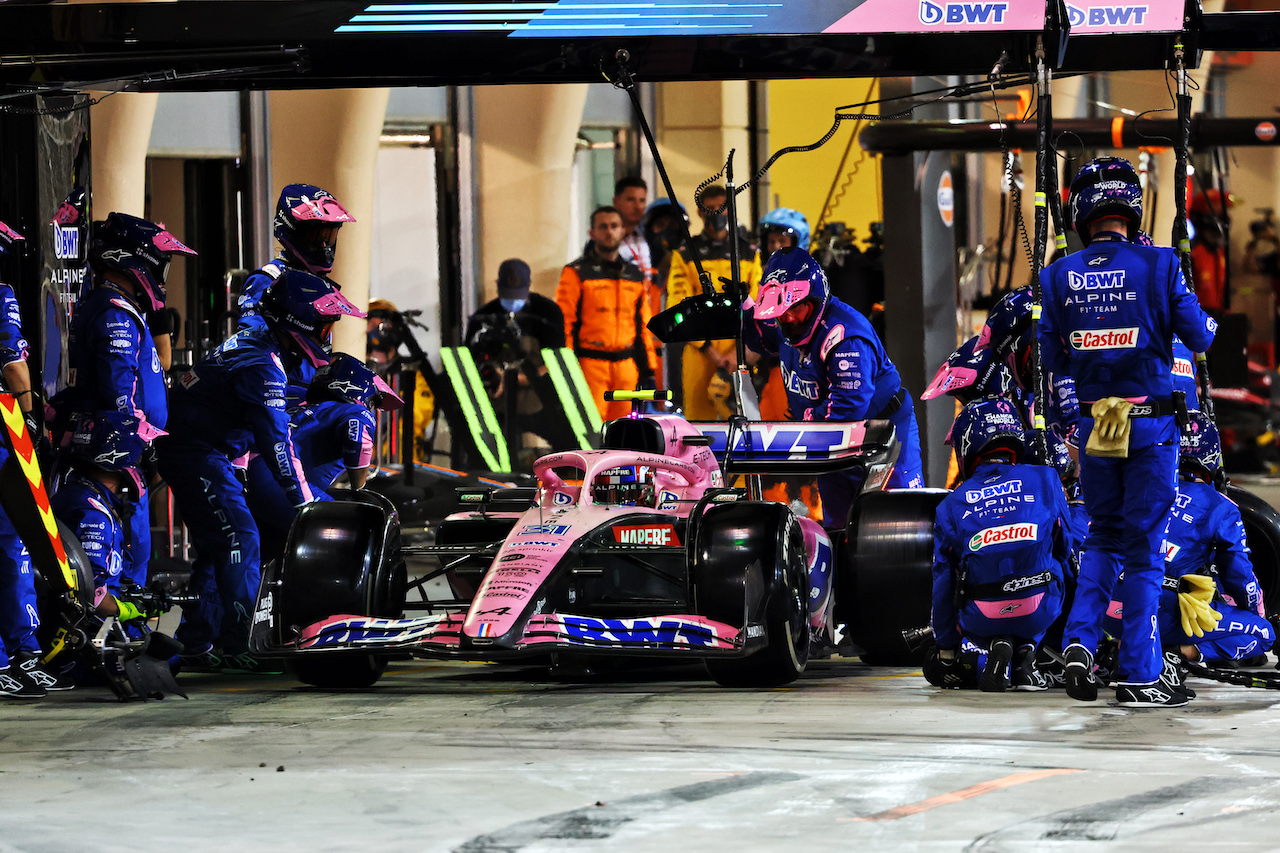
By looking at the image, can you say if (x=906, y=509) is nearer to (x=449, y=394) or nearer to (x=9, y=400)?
(x=9, y=400)

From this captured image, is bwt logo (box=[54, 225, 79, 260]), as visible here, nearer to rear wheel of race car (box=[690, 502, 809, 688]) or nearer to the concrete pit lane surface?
the concrete pit lane surface

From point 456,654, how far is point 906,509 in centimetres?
223

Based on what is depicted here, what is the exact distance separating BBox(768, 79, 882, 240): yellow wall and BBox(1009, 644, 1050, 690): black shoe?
977 centimetres

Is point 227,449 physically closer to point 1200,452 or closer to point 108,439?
point 108,439

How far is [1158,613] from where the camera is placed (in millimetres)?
7715

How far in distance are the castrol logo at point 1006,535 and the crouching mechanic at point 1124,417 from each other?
228mm

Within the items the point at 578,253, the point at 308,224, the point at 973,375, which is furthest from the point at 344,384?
the point at 578,253

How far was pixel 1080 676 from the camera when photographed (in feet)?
23.7

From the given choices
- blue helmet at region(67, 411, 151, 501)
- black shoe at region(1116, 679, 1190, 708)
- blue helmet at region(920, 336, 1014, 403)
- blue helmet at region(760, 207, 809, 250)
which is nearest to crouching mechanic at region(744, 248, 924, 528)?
blue helmet at region(920, 336, 1014, 403)

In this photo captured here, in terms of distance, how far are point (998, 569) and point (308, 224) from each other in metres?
3.69

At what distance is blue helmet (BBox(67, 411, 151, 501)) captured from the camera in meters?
8.55

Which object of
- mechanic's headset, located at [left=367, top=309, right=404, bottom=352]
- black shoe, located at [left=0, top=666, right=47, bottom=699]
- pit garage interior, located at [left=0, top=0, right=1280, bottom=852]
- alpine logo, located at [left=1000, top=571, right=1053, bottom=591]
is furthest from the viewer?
mechanic's headset, located at [left=367, top=309, right=404, bottom=352]

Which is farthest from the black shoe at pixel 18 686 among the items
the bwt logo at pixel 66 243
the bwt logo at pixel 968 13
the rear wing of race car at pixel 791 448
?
the bwt logo at pixel 968 13

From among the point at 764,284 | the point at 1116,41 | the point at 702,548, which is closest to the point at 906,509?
the point at 702,548
